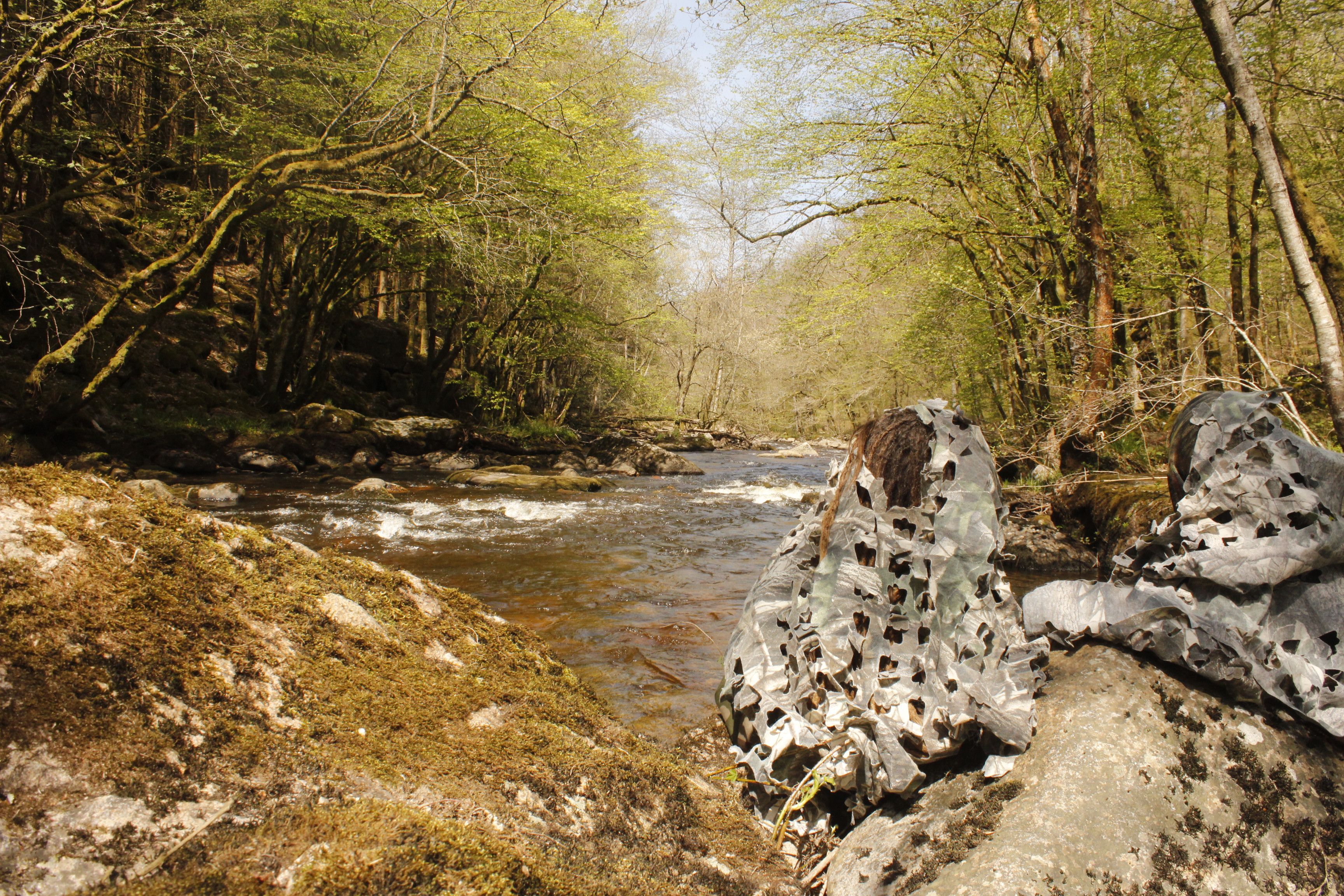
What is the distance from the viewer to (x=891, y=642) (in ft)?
8.24

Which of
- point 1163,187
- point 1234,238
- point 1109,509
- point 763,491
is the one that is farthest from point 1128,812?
point 763,491

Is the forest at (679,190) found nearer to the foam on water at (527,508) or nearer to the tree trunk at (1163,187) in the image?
the tree trunk at (1163,187)

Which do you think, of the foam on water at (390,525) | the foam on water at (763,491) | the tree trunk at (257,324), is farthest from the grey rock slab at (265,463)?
the foam on water at (763,491)

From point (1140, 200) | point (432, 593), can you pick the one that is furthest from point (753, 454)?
point (432, 593)

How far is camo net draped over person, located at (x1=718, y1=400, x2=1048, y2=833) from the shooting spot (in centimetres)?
211

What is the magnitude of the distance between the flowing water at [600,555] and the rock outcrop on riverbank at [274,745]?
139cm

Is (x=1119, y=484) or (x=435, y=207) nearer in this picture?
(x=1119, y=484)

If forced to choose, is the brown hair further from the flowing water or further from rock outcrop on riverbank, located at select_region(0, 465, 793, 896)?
the flowing water

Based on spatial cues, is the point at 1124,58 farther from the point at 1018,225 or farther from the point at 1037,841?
the point at 1037,841

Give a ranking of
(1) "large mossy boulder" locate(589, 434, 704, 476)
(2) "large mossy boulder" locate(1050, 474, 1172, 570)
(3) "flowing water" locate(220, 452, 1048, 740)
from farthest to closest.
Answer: (1) "large mossy boulder" locate(589, 434, 704, 476) → (2) "large mossy boulder" locate(1050, 474, 1172, 570) → (3) "flowing water" locate(220, 452, 1048, 740)

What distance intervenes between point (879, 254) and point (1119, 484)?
4902mm

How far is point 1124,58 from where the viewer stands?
24.9ft

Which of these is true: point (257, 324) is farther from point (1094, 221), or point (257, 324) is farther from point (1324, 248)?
point (1324, 248)

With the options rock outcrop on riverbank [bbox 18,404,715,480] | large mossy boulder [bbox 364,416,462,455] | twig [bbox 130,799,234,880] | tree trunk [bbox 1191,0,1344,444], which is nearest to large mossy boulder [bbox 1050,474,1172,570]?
tree trunk [bbox 1191,0,1344,444]
